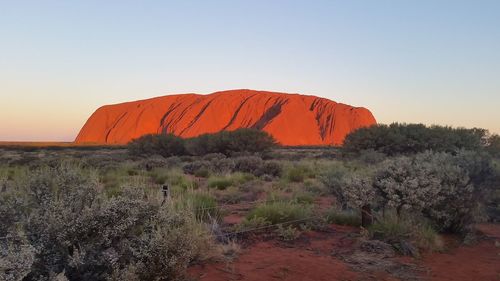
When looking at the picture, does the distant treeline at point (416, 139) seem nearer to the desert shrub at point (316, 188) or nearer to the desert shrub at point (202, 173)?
the desert shrub at point (202, 173)

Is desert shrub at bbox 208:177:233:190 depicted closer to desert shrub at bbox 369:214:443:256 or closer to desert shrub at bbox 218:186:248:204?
desert shrub at bbox 218:186:248:204

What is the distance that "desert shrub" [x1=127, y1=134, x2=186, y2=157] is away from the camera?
32.8m

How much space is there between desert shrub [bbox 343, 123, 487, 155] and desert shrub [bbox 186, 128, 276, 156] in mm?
6900

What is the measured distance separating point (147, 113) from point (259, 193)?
86.7 meters

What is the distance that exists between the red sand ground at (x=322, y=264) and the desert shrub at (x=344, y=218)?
85 centimetres

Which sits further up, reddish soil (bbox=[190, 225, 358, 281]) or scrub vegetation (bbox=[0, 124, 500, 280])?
scrub vegetation (bbox=[0, 124, 500, 280])

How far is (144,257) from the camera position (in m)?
4.16

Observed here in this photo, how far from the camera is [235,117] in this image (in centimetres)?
8812

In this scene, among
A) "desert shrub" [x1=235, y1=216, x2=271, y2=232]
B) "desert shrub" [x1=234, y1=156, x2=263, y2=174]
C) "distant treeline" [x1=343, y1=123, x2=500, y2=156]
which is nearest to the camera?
"desert shrub" [x1=235, y1=216, x2=271, y2=232]

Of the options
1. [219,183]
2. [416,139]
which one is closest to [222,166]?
[219,183]

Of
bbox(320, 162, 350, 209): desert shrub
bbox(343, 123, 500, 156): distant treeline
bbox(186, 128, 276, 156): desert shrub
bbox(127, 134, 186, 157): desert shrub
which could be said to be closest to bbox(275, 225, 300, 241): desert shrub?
bbox(320, 162, 350, 209): desert shrub

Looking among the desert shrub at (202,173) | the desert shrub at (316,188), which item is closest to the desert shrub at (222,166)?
the desert shrub at (202,173)

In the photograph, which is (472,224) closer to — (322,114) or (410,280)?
(410,280)

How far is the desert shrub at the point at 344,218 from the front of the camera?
8.67 metres
